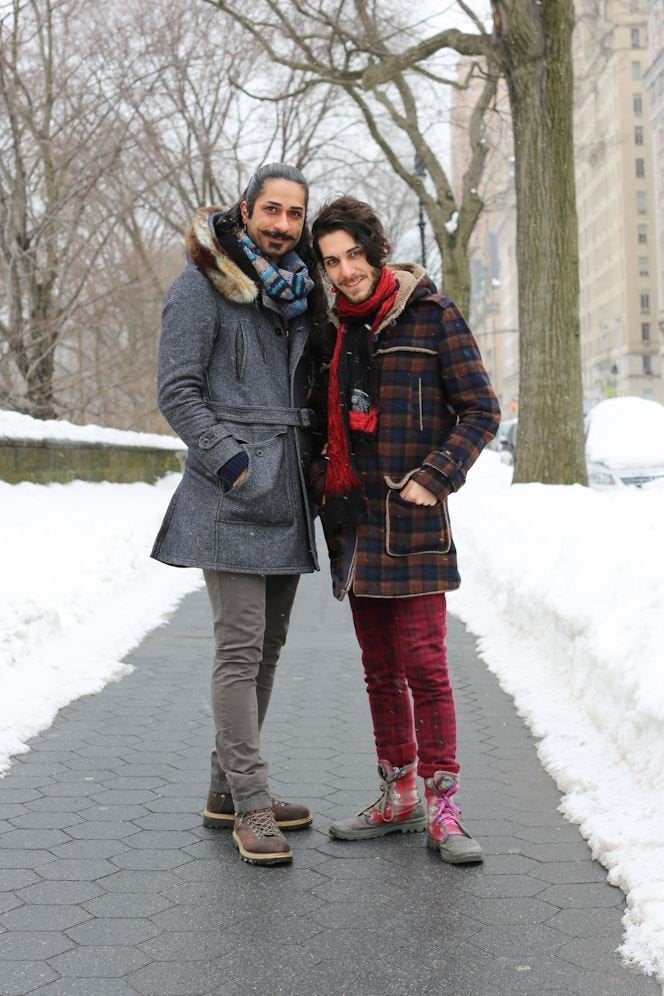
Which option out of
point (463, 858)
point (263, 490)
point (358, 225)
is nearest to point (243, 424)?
point (263, 490)

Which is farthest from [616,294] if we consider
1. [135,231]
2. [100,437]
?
[100,437]

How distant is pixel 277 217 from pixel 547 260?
9348mm

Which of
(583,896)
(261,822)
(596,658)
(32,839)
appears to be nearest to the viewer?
(583,896)

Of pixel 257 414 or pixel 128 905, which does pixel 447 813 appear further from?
pixel 257 414

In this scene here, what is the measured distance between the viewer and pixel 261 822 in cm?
382

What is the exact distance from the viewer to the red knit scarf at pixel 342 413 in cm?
387

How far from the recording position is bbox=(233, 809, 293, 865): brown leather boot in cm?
372

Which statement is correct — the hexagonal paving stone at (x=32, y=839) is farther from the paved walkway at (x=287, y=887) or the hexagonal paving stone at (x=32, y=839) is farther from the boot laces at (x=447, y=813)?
the boot laces at (x=447, y=813)

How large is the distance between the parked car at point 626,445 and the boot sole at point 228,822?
12.4m

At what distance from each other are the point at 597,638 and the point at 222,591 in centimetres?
219

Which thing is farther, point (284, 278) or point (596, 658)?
point (596, 658)

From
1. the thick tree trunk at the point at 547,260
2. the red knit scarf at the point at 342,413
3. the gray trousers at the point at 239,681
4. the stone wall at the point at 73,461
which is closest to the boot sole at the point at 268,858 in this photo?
the gray trousers at the point at 239,681

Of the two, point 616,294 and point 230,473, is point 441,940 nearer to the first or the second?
point 230,473

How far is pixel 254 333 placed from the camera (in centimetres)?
393
